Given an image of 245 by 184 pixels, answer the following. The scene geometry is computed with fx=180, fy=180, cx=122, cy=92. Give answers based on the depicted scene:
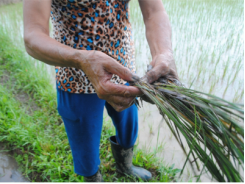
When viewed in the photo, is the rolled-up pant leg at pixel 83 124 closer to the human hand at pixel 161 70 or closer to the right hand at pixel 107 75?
the right hand at pixel 107 75

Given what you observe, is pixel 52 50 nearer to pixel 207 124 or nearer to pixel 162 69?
pixel 162 69

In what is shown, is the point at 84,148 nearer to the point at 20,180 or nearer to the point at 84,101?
the point at 84,101

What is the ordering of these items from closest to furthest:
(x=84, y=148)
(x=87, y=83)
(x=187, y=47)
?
(x=87, y=83) < (x=84, y=148) < (x=187, y=47)

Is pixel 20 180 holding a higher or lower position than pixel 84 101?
lower

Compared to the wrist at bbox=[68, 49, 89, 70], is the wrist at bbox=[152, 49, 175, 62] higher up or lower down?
higher up

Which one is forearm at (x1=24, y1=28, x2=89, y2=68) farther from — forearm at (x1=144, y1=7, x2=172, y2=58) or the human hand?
forearm at (x1=144, y1=7, x2=172, y2=58)

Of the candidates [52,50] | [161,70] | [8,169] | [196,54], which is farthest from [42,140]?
[196,54]

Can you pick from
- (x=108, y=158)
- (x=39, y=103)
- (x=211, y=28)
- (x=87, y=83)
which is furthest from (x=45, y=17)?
(x=211, y=28)

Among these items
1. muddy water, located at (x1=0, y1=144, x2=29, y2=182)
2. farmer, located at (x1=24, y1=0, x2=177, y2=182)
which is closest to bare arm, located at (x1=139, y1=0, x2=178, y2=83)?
farmer, located at (x1=24, y1=0, x2=177, y2=182)

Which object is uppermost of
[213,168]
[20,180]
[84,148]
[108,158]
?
[213,168]

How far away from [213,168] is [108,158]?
3.64 feet

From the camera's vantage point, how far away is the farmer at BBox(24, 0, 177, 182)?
85 centimetres

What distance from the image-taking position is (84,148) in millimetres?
1137

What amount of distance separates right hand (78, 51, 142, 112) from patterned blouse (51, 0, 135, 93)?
154mm
